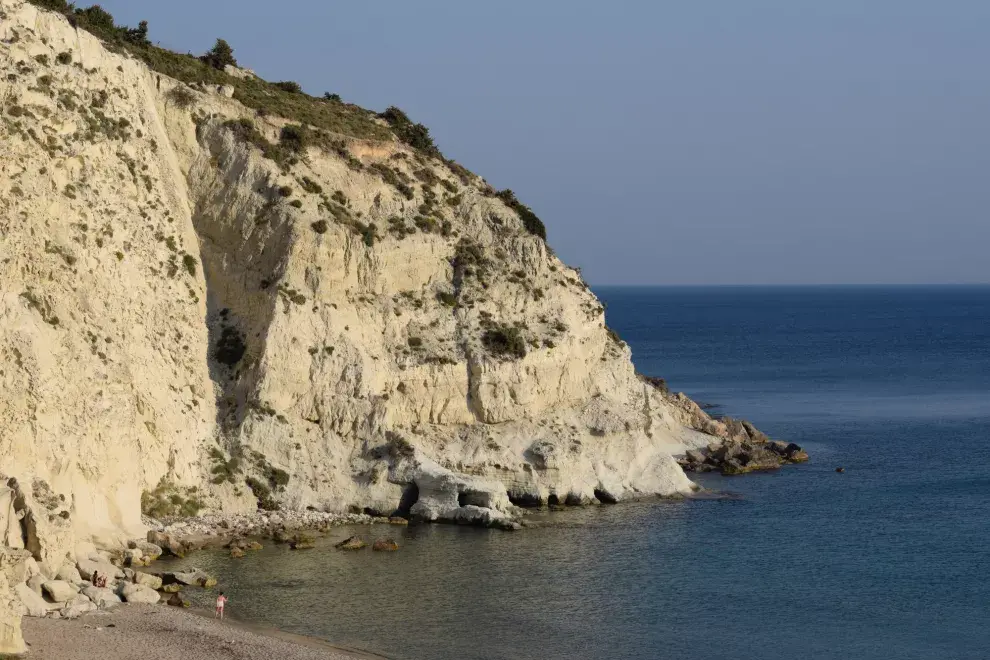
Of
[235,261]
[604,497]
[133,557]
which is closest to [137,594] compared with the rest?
[133,557]

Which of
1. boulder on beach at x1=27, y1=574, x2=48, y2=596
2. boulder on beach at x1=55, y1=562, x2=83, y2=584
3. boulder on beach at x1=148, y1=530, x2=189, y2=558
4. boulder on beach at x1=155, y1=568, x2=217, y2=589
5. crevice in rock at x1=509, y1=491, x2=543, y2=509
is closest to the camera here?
→ boulder on beach at x1=27, y1=574, x2=48, y2=596

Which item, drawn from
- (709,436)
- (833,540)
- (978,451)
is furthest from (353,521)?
(978,451)

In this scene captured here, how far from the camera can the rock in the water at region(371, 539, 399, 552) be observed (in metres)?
47.2

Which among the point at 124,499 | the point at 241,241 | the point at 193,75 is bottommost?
the point at 124,499

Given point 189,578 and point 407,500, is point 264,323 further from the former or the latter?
point 189,578

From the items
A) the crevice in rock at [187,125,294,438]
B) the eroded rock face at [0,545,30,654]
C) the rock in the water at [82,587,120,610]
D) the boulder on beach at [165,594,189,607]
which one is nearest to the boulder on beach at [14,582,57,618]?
the rock in the water at [82,587,120,610]

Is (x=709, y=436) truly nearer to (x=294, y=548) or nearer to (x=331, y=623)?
(x=294, y=548)

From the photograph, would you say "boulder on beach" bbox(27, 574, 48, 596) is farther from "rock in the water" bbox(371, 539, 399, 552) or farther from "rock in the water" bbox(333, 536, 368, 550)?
"rock in the water" bbox(371, 539, 399, 552)

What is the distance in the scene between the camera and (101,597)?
1490 inches

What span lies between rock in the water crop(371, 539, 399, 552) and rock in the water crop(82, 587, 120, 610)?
1119cm

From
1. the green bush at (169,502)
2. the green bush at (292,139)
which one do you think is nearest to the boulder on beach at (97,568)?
the green bush at (169,502)

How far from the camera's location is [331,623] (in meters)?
38.8

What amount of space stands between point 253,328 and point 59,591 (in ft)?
60.3

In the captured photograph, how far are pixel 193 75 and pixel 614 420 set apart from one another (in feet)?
82.2
